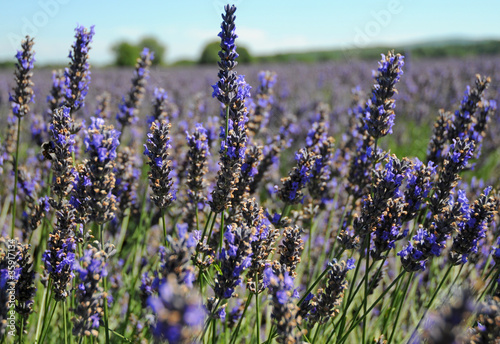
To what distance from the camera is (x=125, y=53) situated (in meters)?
39.3

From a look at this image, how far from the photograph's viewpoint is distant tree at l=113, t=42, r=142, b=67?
38062 millimetres

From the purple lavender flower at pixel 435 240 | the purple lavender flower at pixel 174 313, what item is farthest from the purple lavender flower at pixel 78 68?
the purple lavender flower at pixel 435 240

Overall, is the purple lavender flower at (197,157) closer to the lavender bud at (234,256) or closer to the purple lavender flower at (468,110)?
the lavender bud at (234,256)

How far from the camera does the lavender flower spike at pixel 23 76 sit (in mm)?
2373

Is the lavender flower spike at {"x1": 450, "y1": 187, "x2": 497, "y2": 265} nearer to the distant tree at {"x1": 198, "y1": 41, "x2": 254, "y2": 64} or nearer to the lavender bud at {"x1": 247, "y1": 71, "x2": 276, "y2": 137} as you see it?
the lavender bud at {"x1": 247, "y1": 71, "x2": 276, "y2": 137}

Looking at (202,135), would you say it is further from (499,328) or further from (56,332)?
(56,332)

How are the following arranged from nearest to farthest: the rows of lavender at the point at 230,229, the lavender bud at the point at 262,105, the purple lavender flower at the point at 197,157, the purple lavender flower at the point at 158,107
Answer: the rows of lavender at the point at 230,229 → the purple lavender flower at the point at 197,157 → the purple lavender flower at the point at 158,107 → the lavender bud at the point at 262,105

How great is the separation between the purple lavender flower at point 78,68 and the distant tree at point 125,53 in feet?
124

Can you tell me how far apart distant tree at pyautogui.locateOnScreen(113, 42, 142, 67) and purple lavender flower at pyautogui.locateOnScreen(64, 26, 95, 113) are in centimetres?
3789

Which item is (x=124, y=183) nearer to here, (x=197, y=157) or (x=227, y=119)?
(x=197, y=157)

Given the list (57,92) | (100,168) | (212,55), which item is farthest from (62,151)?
(212,55)

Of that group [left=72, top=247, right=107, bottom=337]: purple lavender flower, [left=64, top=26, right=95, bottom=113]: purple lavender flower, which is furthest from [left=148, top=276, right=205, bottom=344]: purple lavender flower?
[left=64, top=26, right=95, bottom=113]: purple lavender flower

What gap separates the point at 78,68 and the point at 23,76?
1.09 ft

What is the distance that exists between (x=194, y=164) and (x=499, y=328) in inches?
63.1
